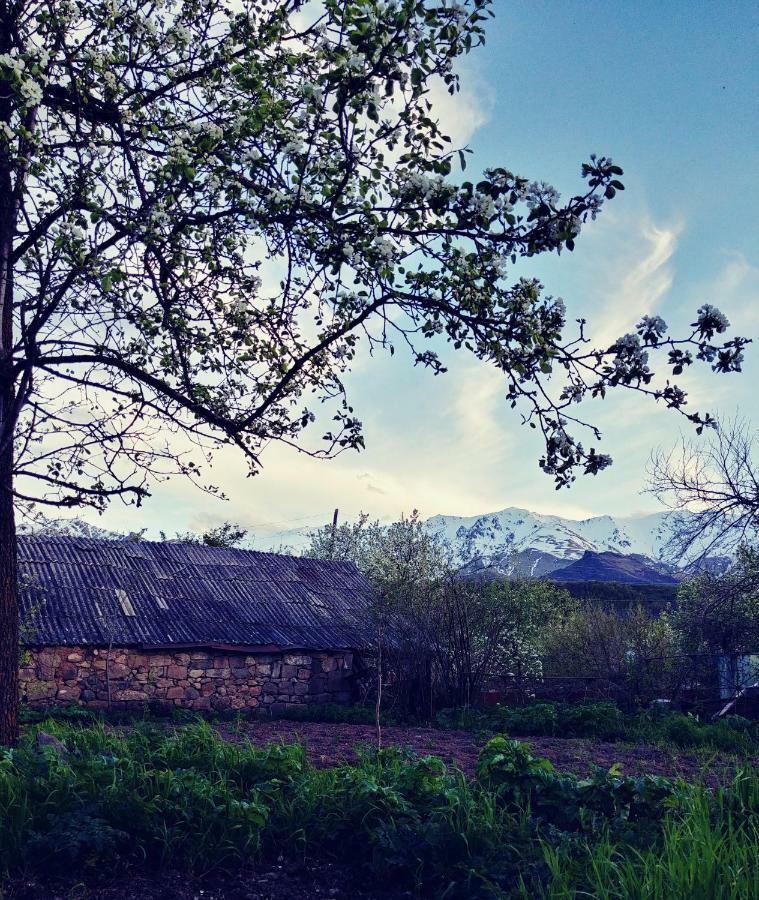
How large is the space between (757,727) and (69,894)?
43.2 feet

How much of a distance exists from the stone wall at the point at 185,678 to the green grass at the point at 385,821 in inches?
495

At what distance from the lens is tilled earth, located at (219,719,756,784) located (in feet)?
32.2

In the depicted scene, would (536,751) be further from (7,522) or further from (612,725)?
(7,522)

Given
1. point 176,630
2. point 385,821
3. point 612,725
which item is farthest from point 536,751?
point 176,630

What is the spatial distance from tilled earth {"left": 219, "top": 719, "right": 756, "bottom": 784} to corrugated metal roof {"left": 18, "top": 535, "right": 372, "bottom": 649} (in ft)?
19.9

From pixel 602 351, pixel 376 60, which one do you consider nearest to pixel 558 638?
pixel 602 351

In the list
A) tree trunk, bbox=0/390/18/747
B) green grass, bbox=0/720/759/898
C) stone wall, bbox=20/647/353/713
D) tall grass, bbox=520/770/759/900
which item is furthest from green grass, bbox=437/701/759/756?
tree trunk, bbox=0/390/18/747

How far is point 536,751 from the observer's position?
11500mm

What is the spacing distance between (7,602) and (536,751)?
7.32m

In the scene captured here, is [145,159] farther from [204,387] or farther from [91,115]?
[204,387]

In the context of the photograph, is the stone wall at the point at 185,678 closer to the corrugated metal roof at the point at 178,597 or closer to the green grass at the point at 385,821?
the corrugated metal roof at the point at 178,597

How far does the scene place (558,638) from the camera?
2544 centimetres

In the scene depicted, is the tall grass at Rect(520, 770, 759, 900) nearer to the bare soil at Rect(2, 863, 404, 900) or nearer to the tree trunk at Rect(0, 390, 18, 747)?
the bare soil at Rect(2, 863, 404, 900)

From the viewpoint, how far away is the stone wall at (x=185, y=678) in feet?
60.5
